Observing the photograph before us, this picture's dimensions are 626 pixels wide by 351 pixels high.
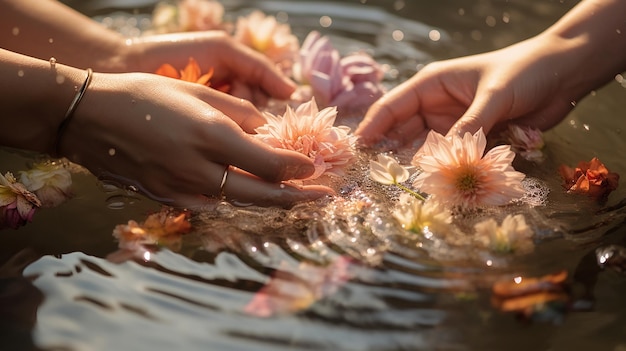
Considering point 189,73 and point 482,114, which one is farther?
point 189,73

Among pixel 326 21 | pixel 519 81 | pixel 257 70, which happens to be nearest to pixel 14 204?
pixel 257 70

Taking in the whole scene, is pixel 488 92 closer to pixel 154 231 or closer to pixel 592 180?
pixel 592 180

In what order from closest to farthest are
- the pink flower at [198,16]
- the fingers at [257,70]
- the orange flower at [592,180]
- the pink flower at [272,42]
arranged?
the orange flower at [592,180]
the fingers at [257,70]
the pink flower at [272,42]
the pink flower at [198,16]

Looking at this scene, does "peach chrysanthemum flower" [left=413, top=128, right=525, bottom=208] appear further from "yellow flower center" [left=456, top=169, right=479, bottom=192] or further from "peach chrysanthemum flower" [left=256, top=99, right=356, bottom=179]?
"peach chrysanthemum flower" [left=256, top=99, right=356, bottom=179]

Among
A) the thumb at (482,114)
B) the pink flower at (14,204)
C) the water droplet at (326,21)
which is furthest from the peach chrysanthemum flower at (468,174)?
the water droplet at (326,21)

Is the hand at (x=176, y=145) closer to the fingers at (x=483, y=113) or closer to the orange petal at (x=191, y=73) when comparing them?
the orange petal at (x=191, y=73)

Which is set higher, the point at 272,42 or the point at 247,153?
the point at 272,42
